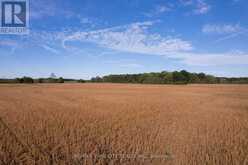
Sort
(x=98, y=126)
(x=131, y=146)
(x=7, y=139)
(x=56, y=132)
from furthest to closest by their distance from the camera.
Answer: (x=98, y=126), (x=56, y=132), (x=7, y=139), (x=131, y=146)

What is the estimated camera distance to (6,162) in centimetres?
555

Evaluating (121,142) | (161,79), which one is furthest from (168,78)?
(121,142)

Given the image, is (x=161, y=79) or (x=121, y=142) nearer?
(x=121, y=142)

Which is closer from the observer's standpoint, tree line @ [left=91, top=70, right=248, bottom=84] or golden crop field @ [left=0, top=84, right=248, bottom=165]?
golden crop field @ [left=0, top=84, right=248, bottom=165]

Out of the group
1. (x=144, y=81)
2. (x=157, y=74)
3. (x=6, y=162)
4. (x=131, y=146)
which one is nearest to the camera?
(x=6, y=162)

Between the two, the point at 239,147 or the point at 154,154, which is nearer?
the point at 154,154

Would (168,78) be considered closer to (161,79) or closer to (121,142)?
(161,79)

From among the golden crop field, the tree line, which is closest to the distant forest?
the tree line

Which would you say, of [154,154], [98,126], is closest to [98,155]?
[154,154]

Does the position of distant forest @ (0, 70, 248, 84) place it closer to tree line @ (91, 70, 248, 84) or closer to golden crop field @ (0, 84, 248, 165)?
tree line @ (91, 70, 248, 84)

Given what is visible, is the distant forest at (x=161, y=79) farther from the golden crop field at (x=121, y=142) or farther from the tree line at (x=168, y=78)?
the golden crop field at (x=121, y=142)

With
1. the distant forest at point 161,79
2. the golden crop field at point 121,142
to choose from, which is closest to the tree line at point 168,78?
the distant forest at point 161,79

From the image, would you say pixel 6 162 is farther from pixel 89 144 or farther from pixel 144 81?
pixel 144 81

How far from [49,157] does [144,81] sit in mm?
99108
